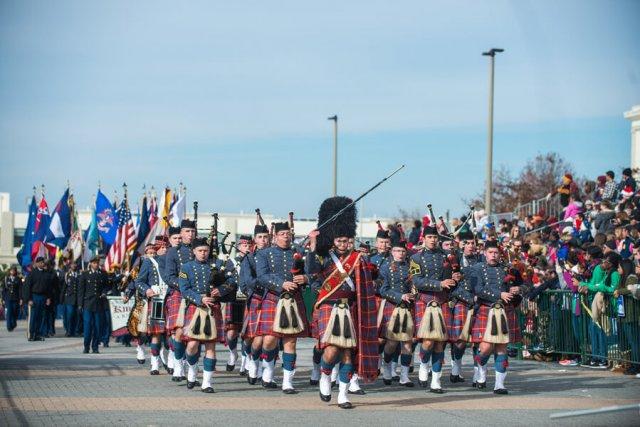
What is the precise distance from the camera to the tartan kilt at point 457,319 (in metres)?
14.4

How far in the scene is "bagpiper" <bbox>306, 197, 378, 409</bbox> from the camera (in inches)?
468

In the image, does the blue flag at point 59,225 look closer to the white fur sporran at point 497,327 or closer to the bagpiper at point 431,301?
the bagpiper at point 431,301

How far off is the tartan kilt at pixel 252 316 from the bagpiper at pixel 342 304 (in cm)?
157

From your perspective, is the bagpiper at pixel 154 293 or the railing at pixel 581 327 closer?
the railing at pixel 581 327

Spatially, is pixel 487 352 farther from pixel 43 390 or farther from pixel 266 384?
pixel 43 390

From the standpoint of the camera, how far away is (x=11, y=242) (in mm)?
85500

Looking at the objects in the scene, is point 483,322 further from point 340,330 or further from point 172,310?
point 172,310

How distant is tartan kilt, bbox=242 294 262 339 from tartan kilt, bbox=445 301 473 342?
2.48 metres

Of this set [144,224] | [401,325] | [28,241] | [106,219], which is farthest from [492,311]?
[28,241]

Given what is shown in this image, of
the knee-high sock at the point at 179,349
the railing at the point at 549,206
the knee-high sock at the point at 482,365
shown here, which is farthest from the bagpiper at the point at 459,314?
the railing at the point at 549,206

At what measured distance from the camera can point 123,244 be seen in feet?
88.7

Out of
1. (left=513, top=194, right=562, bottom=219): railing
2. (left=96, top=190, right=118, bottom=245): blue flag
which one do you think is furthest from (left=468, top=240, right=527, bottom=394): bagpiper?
(left=513, top=194, right=562, bottom=219): railing

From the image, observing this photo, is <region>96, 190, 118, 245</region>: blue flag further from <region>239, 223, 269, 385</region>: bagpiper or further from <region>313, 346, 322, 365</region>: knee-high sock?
<region>313, 346, 322, 365</region>: knee-high sock

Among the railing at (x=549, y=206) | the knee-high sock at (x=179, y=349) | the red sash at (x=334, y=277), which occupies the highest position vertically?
the railing at (x=549, y=206)
